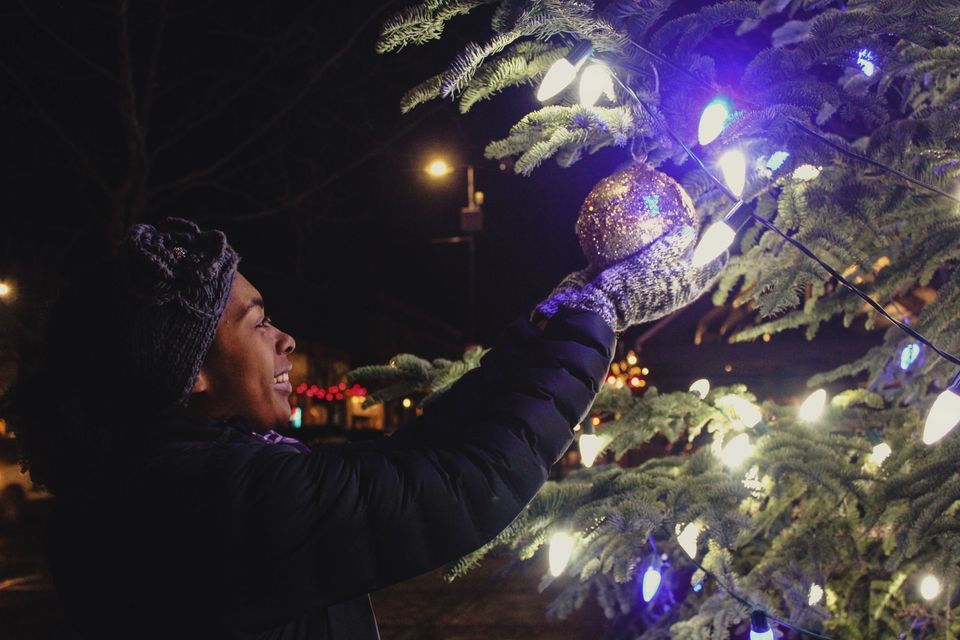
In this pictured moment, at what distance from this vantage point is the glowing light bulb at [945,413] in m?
1.70

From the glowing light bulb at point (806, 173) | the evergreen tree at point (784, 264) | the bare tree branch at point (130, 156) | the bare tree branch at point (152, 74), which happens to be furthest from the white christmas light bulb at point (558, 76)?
the bare tree branch at point (152, 74)

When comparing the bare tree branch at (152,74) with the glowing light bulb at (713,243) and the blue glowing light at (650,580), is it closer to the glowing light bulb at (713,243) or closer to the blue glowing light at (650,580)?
the blue glowing light at (650,580)

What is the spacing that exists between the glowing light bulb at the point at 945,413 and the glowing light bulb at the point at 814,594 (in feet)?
3.78

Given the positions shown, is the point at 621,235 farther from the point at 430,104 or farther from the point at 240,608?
the point at 430,104

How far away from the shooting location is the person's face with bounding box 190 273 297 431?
1.41m

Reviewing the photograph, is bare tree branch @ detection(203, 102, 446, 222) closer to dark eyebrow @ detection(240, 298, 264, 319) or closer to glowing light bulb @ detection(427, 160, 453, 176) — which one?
glowing light bulb @ detection(427, 160, 453, 176)

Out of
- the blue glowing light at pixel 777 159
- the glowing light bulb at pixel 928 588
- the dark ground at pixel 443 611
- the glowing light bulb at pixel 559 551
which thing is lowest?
the dark ground at pixel 443 611

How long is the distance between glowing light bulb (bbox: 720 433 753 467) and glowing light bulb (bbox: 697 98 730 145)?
4.31ft

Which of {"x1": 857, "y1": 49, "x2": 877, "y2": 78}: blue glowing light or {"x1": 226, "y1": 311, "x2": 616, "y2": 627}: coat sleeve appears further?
{"x1": 857, "y1": 49, "x2": 877, "y2": 78}: blue glowing light

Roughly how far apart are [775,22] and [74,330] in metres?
2.98

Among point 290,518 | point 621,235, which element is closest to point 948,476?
point 621,235

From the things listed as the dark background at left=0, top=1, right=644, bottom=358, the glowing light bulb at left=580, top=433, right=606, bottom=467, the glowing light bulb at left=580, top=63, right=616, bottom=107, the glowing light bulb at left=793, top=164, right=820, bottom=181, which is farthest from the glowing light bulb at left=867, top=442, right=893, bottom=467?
the dark background at left=0, top=1, right=644, bottom=358

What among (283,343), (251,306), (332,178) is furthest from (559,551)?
(332,178)

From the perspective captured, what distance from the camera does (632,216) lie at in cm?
178
